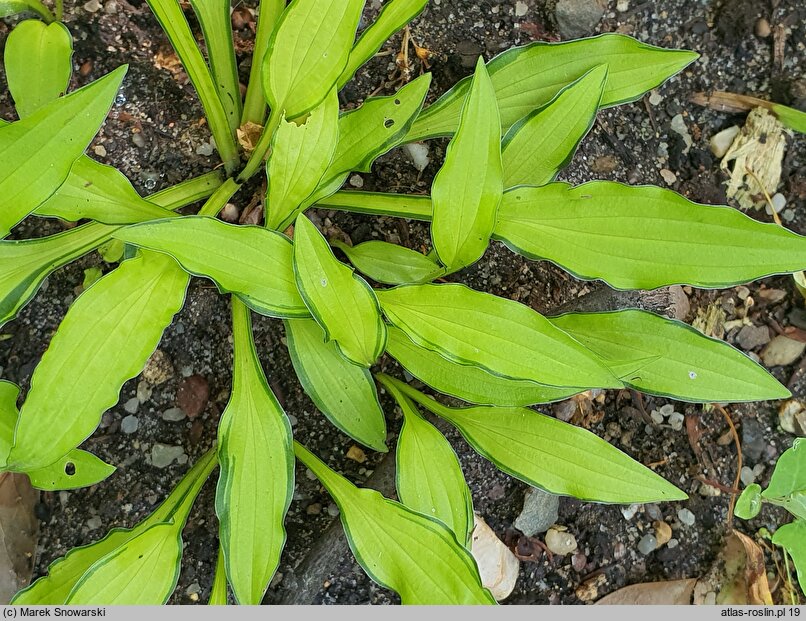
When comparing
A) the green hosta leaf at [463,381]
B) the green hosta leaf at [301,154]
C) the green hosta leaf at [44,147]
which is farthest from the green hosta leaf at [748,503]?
the green hosta leaf at [44,147]

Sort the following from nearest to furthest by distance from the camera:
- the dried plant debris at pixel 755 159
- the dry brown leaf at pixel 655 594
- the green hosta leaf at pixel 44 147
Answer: the green hosta leaf at pixel 44 147, the dry brown leaf at pixel 655 594, the dried plant debris at pixel 755 159

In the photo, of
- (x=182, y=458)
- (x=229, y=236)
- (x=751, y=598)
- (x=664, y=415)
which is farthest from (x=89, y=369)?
(x=751, y=598)

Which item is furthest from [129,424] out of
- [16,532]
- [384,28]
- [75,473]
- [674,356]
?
[674,356]

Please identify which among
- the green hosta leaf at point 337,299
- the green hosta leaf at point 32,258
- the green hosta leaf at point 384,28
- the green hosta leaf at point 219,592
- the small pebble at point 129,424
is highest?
the green hosta leaf at point 384,28

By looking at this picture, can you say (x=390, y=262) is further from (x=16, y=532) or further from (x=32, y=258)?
(x=16, y=532)

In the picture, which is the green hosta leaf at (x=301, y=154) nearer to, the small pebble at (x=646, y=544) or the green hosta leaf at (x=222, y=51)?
the green hosta leaf at (x=222, y=51)

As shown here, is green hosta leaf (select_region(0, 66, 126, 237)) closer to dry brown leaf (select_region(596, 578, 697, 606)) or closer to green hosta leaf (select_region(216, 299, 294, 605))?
green hosta leaf (select_region(216, 299, 294, 605))

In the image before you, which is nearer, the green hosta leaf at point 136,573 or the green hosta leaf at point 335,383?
the green hosta leaf at point 136,573

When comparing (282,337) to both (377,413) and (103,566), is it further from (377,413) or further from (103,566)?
(103,566)
